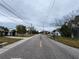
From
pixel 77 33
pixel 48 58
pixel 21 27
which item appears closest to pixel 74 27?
pixel 77 33

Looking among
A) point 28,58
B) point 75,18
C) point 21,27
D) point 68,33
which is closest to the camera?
point 28,58

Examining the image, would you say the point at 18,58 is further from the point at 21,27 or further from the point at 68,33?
the point at 21,27

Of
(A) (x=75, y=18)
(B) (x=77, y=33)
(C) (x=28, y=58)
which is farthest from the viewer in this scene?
(A) (x=75, y=18)

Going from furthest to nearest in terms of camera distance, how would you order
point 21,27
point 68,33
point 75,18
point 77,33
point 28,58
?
point 21,27, point 75,18, point 68,33, point 77,33, point 28,58

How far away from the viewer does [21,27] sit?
18062 centimetres

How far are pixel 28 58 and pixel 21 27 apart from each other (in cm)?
16966

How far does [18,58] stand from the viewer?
12211 millimetres

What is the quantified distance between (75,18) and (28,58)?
75820mm

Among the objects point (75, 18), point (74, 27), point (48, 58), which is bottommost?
point (48, 58)

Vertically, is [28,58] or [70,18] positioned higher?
[70,18]

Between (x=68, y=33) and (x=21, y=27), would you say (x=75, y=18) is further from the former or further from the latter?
(x=21, y=27)

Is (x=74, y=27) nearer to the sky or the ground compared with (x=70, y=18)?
nearer to the ground

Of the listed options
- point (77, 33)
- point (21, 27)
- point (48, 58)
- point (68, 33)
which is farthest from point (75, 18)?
point (21, 27)

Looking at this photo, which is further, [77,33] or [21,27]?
[21,27]
